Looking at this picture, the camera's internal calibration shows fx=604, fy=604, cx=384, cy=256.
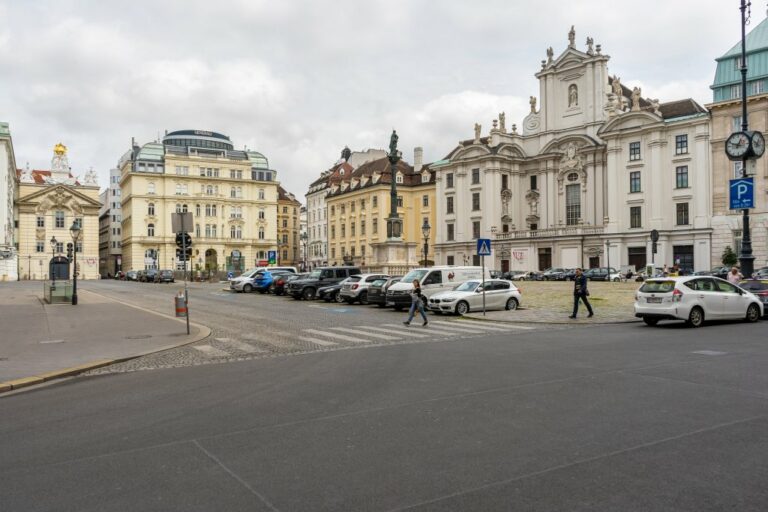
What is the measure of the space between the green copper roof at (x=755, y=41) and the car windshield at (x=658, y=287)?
1921 inches

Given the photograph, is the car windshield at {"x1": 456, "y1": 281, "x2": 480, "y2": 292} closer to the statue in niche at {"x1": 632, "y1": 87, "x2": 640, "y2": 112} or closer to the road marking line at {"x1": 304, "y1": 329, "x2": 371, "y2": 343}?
the road marking line at {"x1": 304, "y1": 329, "x2": 371, "y2": 343}

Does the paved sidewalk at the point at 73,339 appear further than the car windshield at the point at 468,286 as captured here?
No

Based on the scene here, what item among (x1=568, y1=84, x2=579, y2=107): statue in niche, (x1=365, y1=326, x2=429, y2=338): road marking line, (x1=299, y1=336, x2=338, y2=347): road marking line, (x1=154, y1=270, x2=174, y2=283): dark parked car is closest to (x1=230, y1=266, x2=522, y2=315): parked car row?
(x1=365, y1=326, x2=429, y2=338): road marking line

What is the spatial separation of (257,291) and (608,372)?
3485cm

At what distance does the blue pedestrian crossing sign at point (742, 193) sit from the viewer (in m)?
21.3

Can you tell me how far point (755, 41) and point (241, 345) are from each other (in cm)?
6173

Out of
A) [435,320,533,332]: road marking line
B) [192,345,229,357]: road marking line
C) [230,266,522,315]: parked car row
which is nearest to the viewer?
[192,345,229,357]: road marking line

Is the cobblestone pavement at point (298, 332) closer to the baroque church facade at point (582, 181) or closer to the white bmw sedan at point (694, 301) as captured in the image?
the white bmw sedan at point (694, 301)

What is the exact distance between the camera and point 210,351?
44.9 ft

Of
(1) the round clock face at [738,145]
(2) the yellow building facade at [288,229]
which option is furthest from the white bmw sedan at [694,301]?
(2) the yellow building facade at [288,229]

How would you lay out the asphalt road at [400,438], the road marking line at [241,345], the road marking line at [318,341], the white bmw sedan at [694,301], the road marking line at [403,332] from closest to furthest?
the asphalt road at [400,438], the road marking line at [241,345], the road marking line at [318,341], the road marking line at [403,332], the white bmw sedan at [694,301]

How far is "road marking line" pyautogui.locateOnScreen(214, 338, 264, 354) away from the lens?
13.8m

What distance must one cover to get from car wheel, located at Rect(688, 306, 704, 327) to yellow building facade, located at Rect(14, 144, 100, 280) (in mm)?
92203

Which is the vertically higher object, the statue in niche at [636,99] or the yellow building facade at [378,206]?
the statue in niche at [636,99]
